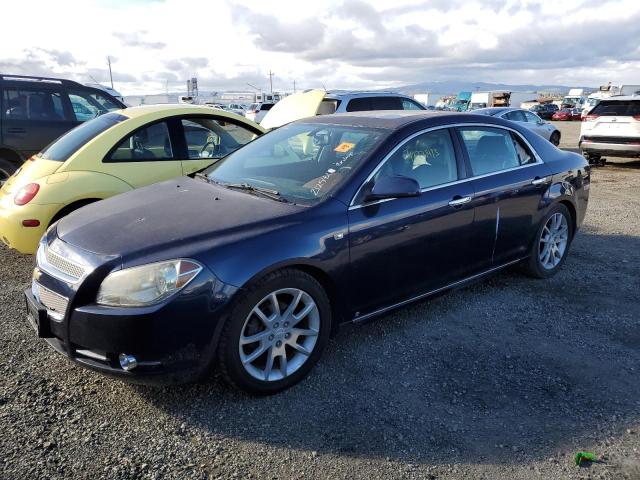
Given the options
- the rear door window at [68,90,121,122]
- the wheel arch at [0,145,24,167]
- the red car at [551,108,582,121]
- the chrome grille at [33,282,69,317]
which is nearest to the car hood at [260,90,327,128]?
the rear door window at [68,90,121,122]

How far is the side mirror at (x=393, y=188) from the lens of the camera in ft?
11.1

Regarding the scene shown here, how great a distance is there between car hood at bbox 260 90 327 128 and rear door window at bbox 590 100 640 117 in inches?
299

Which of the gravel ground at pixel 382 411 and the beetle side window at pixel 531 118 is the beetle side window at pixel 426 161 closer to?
the gravel ground at pixel 382 411

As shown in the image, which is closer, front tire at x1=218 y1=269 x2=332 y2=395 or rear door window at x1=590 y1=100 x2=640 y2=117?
front tire at x1=218 y1=269 x2=332 y2=395

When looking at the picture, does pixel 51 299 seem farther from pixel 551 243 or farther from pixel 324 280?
pixel 551 243

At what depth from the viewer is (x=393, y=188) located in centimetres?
338

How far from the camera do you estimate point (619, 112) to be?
40.8ft

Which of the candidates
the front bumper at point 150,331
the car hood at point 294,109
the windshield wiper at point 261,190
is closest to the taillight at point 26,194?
the windshield wiper at point 261,190

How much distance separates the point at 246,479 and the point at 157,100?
49.5 m

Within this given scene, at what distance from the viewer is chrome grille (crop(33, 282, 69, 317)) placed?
2887mm

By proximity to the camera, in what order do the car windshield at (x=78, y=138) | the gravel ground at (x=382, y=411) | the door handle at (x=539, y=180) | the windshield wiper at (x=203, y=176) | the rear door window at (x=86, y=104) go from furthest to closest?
the rear door window at (x=86, y=104) < the car windshield at (x=78, y=138) < the door handle at (x=539, y=180) < the windshield wiper at (x=203, y=176) < the gravel ground at (x=382, y=411)

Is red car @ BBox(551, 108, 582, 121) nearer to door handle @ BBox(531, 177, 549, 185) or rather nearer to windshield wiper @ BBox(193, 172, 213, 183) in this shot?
door handle @ BBox(531, 177, 549, 185)

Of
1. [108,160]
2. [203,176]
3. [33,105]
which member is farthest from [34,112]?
[203,176]

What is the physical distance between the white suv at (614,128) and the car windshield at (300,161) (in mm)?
10593
